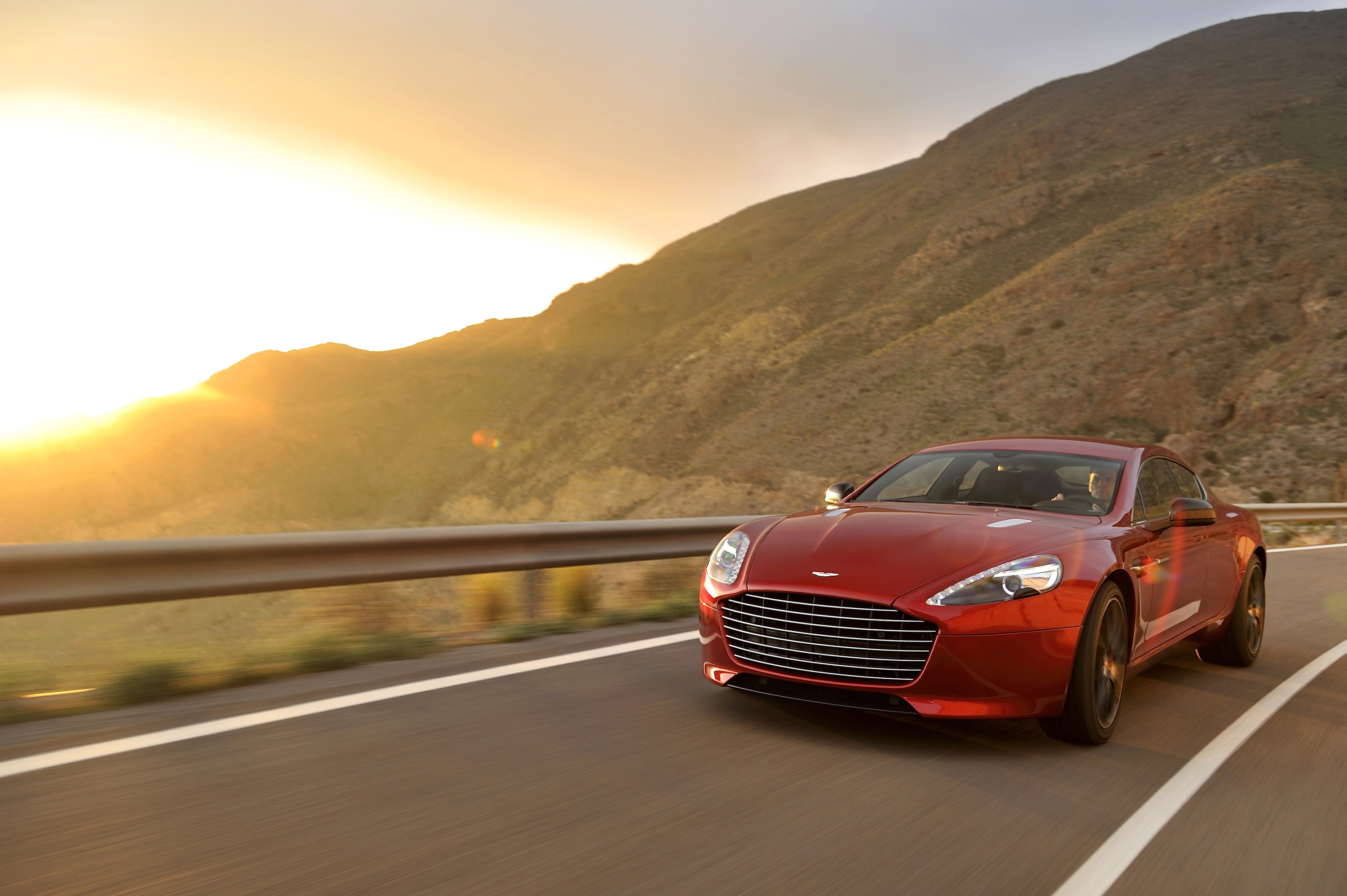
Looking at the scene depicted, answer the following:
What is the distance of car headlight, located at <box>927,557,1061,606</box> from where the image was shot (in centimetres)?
462

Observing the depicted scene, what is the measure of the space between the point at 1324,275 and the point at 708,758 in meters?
47.2

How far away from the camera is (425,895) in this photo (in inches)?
120

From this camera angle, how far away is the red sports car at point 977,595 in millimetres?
4605

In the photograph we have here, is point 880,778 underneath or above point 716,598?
underneath

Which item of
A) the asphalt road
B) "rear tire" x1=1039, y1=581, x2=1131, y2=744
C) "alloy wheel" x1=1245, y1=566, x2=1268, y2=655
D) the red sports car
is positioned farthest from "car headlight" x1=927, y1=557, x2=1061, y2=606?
"alloy wheel" x1=1245, y1=566, x2=1268, y2=655

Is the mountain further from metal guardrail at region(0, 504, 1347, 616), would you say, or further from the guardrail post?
the guardrail post

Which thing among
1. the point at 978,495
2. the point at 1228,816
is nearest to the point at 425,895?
the point at 1228,816

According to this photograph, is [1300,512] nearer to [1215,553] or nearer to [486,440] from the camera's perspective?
[1215,553]

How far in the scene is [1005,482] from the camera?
6.15 m

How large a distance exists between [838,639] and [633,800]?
122 centimetres

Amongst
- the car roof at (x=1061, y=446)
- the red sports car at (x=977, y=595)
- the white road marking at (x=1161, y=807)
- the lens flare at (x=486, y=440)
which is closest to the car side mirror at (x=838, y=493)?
the red sports car at (x=977, y=595)

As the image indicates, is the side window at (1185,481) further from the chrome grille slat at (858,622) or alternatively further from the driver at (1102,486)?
the chrome grille slat at (858,622)

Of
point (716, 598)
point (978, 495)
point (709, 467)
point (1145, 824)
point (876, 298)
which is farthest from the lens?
point (876, 298)

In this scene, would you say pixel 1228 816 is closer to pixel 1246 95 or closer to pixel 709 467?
pixel 709 467
